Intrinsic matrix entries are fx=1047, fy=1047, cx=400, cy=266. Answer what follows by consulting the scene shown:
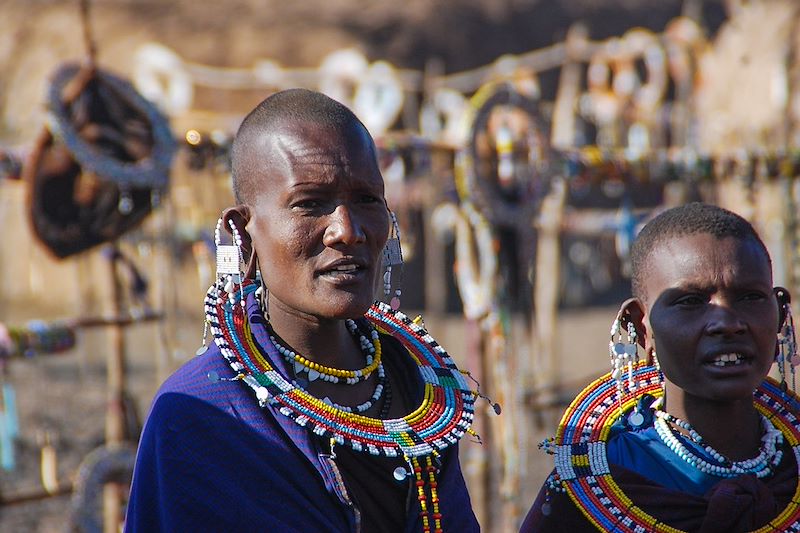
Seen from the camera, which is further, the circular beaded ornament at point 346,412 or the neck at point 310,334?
the neck at point 310,334

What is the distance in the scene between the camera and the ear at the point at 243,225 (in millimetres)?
2348

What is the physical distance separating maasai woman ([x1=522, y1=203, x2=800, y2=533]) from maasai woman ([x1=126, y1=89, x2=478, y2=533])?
292 mm

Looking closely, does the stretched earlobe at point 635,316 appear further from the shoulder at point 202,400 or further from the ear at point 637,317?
the shoulder at point 202,400

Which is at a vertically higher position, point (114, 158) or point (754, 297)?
point (114, 158)

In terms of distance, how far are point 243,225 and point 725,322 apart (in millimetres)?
1089

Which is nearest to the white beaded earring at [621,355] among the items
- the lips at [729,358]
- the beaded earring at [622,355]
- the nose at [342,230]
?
the beaded earring at [622,355]

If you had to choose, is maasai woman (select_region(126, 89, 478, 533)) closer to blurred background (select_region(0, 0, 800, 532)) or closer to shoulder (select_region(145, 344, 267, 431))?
shoulder (select_region(145, 344, 267, 431))

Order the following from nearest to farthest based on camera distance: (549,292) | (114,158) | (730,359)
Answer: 1. (730,359)
2. (114,158)
3. (549,292)

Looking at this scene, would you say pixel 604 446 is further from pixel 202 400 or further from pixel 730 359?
pixel 202 400

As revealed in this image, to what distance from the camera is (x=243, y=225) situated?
2369 mm

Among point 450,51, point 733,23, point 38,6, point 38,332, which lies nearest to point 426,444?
point 38,332

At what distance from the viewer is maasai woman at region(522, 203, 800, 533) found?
2307 mm

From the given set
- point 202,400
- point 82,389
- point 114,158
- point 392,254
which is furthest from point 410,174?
point 82,389

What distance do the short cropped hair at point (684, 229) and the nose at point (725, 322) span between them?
18cm
